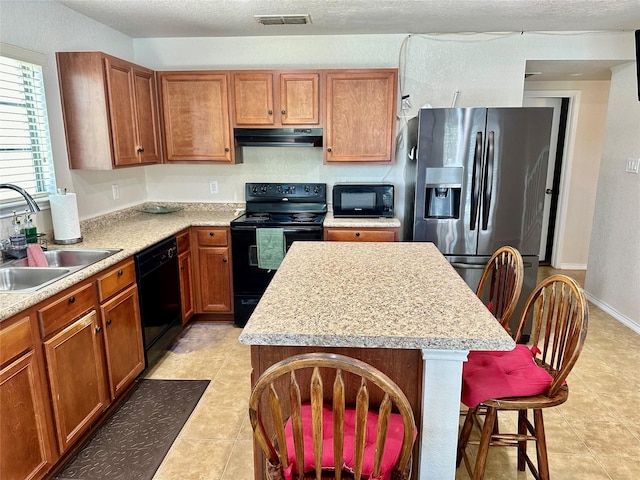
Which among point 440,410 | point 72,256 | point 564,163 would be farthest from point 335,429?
point 564,163

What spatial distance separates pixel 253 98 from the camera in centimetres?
351

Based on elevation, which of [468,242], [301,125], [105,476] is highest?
[301,125]

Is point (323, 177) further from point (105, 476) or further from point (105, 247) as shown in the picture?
point (105, 476)

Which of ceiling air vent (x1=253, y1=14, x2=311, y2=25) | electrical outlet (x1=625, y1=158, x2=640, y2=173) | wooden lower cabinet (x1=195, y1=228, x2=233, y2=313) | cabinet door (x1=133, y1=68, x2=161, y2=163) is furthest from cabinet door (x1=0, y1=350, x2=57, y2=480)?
electrical outlet (x1=625, y1=158, x2=640, y2=173)

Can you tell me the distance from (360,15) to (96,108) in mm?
1908

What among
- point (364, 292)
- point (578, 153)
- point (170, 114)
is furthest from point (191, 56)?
point (578, 153)

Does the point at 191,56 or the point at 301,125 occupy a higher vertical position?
the point at 191,56

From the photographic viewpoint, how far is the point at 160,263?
2.89 meters

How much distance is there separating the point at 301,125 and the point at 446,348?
104 inches

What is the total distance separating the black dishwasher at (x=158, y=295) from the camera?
2693 mm

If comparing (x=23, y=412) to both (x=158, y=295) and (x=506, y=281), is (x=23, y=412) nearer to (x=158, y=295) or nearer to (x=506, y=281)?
(x=158, y=295)

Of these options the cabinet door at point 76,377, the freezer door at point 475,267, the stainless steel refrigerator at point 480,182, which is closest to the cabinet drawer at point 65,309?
the cabinet door at point 76,377

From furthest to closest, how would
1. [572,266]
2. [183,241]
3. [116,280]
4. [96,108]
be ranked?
[572,266] < [183,241] < [96,108] < [116,280]

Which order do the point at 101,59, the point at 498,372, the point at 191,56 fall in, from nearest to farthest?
1. the point at 498,372
2. the point at 101,59
3. the point at 191,56
